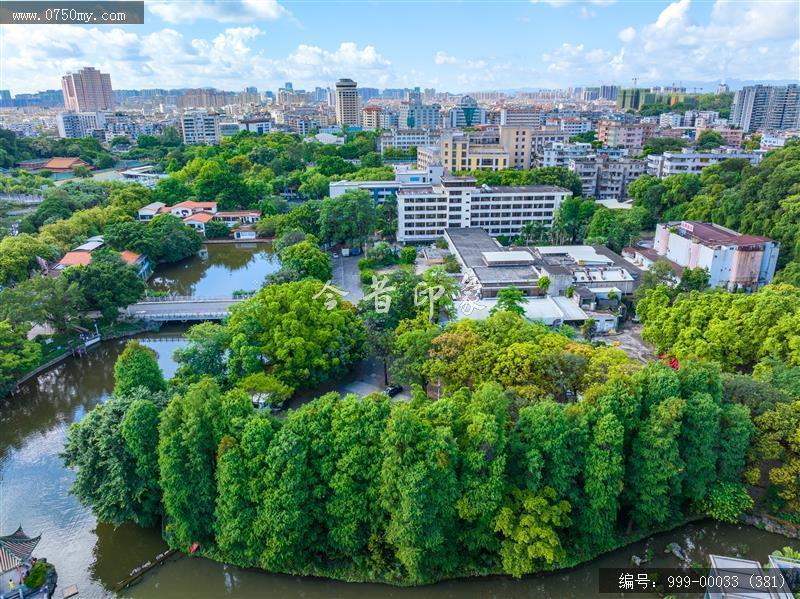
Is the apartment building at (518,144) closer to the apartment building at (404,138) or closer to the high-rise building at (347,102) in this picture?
the apartment building at (404,138)

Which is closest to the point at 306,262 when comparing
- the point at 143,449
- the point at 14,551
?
the point at 143,449

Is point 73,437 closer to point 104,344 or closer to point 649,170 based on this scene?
point 104,344

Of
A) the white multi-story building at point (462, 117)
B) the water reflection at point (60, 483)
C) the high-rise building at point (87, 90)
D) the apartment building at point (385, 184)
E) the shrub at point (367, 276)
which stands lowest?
the water reflection at point (60, 483)

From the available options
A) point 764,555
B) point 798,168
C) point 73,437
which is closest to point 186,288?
point 73,437

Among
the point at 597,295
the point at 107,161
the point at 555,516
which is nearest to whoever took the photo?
the point at 555,516

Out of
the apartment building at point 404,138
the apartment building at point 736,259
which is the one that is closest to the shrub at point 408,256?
the apartment building at point 736,259

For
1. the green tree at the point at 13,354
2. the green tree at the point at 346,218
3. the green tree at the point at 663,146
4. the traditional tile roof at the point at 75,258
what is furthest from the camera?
the green tree at the point at 663,146
